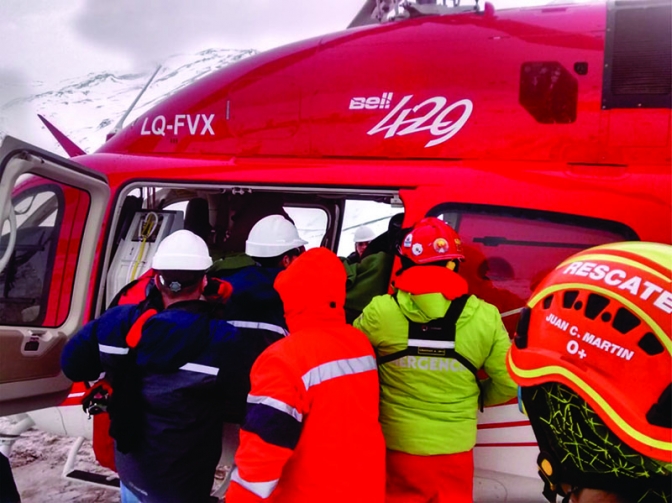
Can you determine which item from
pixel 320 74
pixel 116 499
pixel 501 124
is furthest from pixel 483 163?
pixel 116 499

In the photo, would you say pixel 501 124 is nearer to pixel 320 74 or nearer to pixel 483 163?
pixel 483 163

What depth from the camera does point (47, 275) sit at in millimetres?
3219

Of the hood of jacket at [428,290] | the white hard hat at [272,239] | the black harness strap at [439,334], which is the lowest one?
the black harness strap at [439,334]

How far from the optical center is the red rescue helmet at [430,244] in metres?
2.17

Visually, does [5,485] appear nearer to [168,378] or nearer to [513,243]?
[168,378]

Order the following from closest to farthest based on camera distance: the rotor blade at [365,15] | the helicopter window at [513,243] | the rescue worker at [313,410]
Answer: the rescue worker at [313,410] → the helicopter window at [513,243] → the rotor blade at [365,15]

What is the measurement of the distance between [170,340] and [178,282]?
0.86 ft

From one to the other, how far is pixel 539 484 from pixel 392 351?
1169mm

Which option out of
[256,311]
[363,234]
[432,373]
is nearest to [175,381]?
[256,311]

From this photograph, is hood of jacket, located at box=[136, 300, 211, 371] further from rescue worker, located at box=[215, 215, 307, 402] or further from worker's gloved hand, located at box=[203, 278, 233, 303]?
worker's gloved hand, located at box=[203, 278, 233, 303]

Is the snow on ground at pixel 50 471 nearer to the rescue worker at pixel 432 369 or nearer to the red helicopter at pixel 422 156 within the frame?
the red helicopter at pixel 422 156

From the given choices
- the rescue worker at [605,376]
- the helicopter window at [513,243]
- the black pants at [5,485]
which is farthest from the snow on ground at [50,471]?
the rescue worker at [605,376]

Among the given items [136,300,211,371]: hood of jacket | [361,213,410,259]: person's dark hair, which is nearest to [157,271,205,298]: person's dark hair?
[136,300,211,371]: hood of jacket

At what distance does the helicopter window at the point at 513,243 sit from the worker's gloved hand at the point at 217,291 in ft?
3.67
